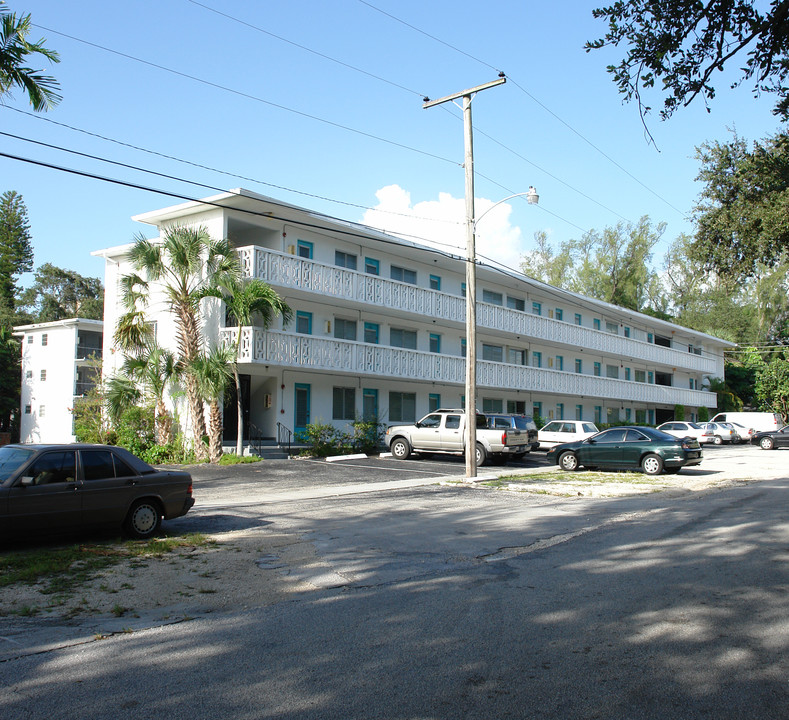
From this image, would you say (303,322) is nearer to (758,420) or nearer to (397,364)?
(397,364)

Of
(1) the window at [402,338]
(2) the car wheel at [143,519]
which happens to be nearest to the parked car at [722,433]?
(1) the window at [402,338]

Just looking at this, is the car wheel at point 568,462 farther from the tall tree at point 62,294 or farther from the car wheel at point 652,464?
the tall tree at point 62,294

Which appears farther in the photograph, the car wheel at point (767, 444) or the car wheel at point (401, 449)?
the car wheel at point (767, 444)

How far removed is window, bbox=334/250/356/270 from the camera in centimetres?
2913

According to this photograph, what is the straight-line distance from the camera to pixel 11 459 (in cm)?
985

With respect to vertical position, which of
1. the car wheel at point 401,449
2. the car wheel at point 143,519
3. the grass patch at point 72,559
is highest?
the car wheel at point 401,449

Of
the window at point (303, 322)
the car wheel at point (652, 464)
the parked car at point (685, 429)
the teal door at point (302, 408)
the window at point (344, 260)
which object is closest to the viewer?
the car wheel at point (652, 464)

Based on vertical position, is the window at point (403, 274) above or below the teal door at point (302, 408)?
above

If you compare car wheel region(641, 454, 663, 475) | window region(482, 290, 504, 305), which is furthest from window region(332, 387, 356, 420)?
car wheel region(641, 454, 663, 475)

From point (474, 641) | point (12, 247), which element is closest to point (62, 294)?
point (12, 247)

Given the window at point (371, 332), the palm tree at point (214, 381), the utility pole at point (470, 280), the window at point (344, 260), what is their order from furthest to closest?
the window at point (371, 332), the window at point (344, 260), the palm tree at point (214, 381), the utility pole at point (470, 280)

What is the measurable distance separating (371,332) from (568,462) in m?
10.7

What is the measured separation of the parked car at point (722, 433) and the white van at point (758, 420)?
184cm

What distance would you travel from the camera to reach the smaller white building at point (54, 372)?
39.4 meters
